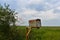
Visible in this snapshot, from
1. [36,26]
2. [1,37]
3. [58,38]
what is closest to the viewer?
[36,26]

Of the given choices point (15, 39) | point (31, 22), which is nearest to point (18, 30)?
point (15, 39)

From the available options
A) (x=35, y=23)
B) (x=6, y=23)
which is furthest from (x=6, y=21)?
(x=35, y=23)

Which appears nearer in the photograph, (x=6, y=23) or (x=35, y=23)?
(x=35, y=23)

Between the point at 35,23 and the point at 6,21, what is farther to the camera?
the point at 6,21

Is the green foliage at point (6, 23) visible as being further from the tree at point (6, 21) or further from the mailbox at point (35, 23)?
the mailbox at point (35, 23)

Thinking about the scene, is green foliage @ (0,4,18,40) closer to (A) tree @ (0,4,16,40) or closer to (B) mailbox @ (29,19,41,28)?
(A) tree @ (0,4,16,40)

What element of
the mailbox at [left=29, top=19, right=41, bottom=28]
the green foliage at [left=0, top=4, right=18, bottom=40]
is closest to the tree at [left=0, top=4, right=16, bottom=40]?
the green foliage at [left=0, top=4, right=18, bottom=40]

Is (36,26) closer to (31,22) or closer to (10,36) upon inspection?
(31,22)

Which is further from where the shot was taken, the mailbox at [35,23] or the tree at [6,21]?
the tree at [6,21]

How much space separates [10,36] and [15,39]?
0.65 meters

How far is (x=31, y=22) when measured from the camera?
20109 mm

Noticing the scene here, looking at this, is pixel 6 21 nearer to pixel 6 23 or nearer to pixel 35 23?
pixel 6 23

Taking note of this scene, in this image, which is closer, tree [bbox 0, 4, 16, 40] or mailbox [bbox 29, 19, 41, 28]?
mailbox [bbox 29, 19, 41, 28]

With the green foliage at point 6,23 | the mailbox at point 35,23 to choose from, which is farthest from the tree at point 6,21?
the mailbox at point 35,23
